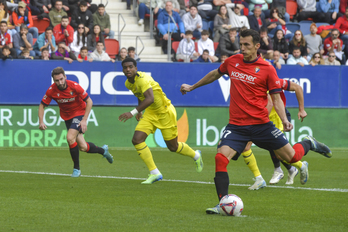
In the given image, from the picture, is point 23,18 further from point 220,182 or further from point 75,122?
point 220,182

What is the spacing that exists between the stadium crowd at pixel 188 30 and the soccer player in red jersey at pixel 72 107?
6.71 m

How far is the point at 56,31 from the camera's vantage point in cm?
1822

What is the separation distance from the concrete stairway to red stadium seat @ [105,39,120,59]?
0.76m

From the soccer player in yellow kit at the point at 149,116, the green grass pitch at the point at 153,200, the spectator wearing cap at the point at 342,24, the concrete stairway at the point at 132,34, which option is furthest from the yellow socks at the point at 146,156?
the spectator wearing cap at the point at 342,24

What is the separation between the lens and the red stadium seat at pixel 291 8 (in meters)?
23.8

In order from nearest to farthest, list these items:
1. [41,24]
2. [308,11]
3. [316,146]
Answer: [316,146]
[41,24]
[308,11]

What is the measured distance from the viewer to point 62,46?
17469mm

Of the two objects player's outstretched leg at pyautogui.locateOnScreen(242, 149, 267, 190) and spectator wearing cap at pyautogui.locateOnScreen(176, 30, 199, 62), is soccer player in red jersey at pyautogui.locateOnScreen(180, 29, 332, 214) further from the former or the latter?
spectator wearing cap at pyautogui.locateOnScreen(176, 30, 199, 62)

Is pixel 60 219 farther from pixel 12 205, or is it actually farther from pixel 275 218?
pixel 275 218

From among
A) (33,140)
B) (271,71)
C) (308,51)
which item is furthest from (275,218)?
(308,51)

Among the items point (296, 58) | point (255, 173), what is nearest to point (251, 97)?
point (255, 173)

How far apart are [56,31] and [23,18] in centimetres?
117

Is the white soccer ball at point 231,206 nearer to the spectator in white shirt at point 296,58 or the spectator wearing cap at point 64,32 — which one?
the spectator wearing cap at point 64,32

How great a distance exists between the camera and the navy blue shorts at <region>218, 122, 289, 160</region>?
6496 mm
